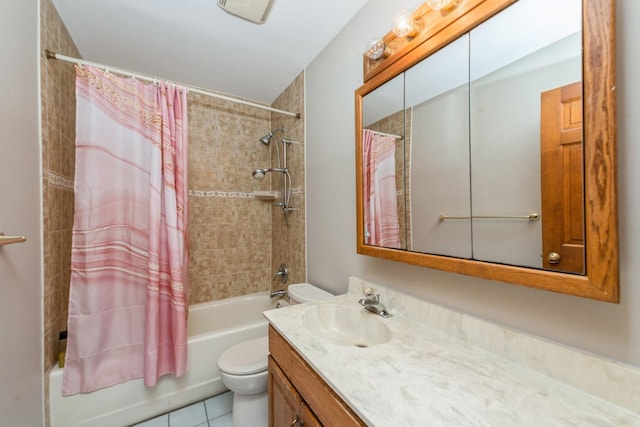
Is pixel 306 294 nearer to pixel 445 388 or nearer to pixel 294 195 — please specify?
pixel 294 195

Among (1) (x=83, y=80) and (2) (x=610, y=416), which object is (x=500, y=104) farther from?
(1) (x=83, y=80)

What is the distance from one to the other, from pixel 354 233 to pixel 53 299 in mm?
1675

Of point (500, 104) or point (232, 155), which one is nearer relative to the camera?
point (500, 104)

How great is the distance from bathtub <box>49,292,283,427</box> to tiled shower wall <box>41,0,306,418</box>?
1.50 feet

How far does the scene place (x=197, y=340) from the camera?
1600 millimetres

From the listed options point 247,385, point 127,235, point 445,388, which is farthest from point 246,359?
point 445,388

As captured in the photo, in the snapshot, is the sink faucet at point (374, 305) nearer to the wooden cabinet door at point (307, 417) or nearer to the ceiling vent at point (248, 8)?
the wooden cabinet door at point (307, 417)

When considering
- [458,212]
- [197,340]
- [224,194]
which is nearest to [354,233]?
[458,212]

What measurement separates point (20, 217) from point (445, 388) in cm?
164

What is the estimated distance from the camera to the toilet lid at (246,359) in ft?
4.15

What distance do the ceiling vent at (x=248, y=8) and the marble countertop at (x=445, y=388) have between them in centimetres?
162

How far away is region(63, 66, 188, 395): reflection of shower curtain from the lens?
1.32 m

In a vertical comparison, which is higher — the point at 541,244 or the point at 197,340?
the point at 541,244

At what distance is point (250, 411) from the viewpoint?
1.29 meters
